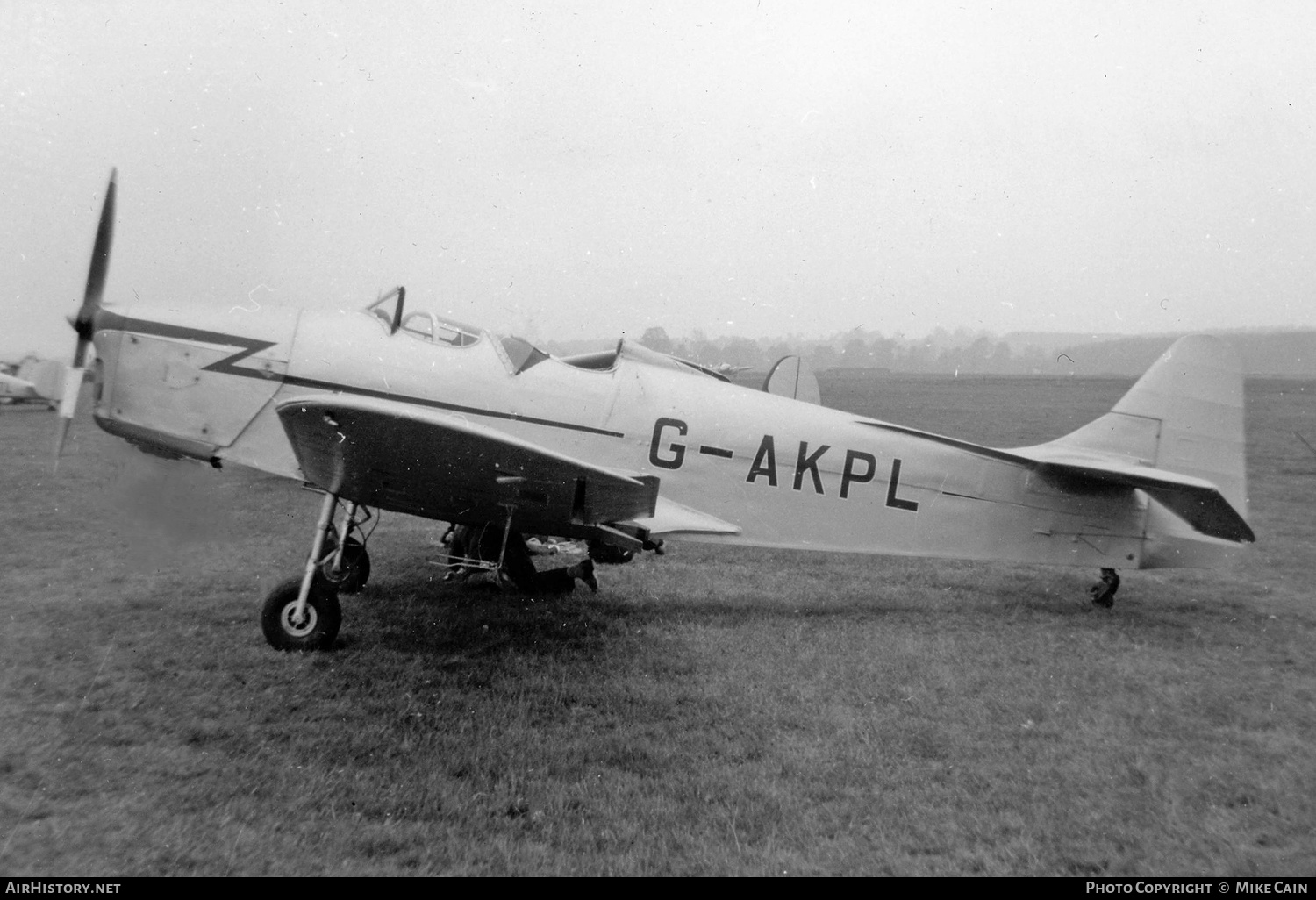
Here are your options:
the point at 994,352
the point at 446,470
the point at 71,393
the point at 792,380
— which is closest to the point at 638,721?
the point at 446,470

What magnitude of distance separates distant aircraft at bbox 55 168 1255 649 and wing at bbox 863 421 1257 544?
0.06 feet

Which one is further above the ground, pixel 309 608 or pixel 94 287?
pixel 94 287

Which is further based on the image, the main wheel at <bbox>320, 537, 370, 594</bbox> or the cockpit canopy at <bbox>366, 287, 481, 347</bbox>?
the main wheel at <bbox>320, 537, 370, 594</bbox>

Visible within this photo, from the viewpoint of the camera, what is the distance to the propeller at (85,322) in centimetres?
464

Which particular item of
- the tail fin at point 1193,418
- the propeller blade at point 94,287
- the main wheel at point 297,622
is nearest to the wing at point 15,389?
the propeller blade at point 94,287

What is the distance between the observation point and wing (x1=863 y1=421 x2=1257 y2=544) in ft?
17.2

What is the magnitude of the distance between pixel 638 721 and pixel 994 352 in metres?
18.2

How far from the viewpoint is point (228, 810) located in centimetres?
275

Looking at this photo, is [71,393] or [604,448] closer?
[71,393]

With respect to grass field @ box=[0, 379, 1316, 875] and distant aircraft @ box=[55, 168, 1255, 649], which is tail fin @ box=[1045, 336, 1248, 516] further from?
grass field @ box=[0, 379, 1316, 875]

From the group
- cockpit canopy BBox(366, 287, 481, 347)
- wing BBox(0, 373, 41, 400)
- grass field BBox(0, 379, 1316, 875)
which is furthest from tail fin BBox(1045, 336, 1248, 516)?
wing BBox(0, 373, 41, 400)

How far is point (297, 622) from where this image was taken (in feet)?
14.6

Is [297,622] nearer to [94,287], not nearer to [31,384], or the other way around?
[94,287]
